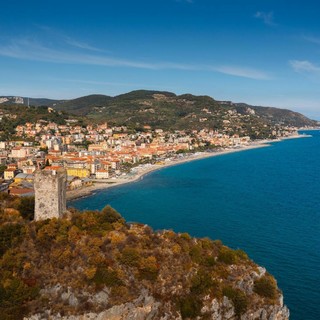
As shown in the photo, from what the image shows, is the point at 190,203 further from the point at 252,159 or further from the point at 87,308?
the point at 252,159

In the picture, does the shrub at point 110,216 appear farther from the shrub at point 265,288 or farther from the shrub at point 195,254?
the shrub at point 265,288

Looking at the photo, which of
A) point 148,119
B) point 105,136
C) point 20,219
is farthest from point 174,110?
point 20,219

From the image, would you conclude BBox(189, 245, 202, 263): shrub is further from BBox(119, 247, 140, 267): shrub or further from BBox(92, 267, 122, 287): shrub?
BBox(92, 267, 122, 287): shrub

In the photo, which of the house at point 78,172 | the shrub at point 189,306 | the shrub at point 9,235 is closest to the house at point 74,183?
the house at point 78,172

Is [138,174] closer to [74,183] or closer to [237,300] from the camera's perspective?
[74,183]

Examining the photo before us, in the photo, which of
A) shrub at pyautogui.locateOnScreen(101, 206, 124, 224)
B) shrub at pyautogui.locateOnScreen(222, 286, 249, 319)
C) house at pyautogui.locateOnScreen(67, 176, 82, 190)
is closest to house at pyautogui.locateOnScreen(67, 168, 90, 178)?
house at pyautogui.locateOnScreen(67, 176, 82, 190)

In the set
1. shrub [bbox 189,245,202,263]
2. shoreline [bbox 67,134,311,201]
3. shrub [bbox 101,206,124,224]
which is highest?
shrub [bbox 101,206,124,224]
